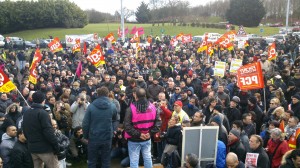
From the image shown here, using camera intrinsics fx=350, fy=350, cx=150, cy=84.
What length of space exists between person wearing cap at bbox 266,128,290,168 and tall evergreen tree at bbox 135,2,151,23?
72837 millimetres

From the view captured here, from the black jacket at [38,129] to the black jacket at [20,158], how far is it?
0.55 meters

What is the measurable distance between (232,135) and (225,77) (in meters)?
8.39

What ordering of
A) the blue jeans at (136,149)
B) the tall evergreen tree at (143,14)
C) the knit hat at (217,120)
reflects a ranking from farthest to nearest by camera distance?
1. the tall evergreen tree at (143,14)
2. the knit hat at (217,120)
3. the blue jeans at (136,149)

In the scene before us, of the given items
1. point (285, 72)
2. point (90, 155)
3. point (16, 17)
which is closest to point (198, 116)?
point (90, 155)

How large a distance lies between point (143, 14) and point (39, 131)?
7385cm

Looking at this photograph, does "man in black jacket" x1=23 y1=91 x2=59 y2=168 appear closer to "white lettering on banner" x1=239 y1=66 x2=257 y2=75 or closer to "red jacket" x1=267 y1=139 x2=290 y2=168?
"red jacket" x1=267 y1=139 x2=290 y2=168

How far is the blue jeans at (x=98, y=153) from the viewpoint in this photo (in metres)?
6.42

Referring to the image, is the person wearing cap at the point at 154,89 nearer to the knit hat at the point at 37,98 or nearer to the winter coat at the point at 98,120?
the winter coat at the point at 98,120

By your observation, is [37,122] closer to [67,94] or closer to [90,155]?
[90,155]

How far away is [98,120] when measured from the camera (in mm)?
6328

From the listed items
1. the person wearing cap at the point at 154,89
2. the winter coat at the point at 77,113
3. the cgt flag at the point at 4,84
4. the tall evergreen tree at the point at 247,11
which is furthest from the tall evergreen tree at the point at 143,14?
the winter coat at the point at 77,113

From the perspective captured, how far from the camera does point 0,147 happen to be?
695 centimetres

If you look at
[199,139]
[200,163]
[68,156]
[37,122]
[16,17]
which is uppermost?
[16,17]

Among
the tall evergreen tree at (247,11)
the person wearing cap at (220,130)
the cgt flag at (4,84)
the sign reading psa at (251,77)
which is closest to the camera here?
the person wearing cap at (220,130)
